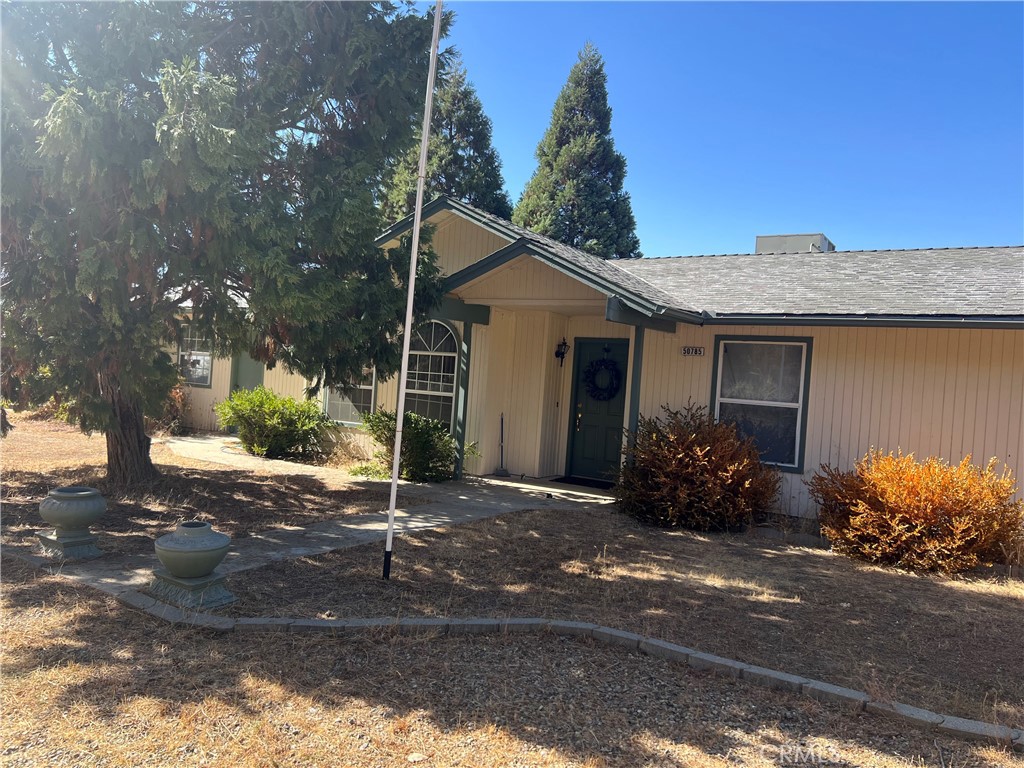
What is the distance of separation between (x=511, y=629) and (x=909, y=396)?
5.98 metres

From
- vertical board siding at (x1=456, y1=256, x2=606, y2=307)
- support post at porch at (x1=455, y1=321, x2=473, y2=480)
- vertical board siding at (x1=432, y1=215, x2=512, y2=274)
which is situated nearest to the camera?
vertical board siding at (x1=456, y1=256, x2=606, y2=307)

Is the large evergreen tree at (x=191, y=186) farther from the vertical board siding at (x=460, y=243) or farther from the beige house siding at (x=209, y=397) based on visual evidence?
the beige house siding at (x=209, y=397)

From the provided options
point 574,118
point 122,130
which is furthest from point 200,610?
point 574,118

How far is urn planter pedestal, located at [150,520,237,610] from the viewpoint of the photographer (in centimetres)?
485

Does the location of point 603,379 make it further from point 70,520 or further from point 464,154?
point 464,154

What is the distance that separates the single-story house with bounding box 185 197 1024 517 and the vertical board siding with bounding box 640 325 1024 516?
0.02m

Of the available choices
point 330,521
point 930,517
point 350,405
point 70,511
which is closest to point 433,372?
point 350,405

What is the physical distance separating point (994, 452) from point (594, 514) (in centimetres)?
445

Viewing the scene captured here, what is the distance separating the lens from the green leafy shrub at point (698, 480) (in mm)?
8219

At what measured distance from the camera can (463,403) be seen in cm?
1094

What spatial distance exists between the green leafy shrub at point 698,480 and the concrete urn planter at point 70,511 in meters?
5.61

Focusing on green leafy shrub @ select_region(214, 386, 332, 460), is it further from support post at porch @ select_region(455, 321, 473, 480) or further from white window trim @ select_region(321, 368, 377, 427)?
support post at porch @ select_region(455, 321, 473, 480)

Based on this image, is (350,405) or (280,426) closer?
(280,426)

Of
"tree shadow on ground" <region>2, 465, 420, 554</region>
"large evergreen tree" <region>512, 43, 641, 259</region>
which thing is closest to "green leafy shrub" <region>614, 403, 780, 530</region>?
"tree shadow on ground" <region>2, 465, 420, 554</region>
